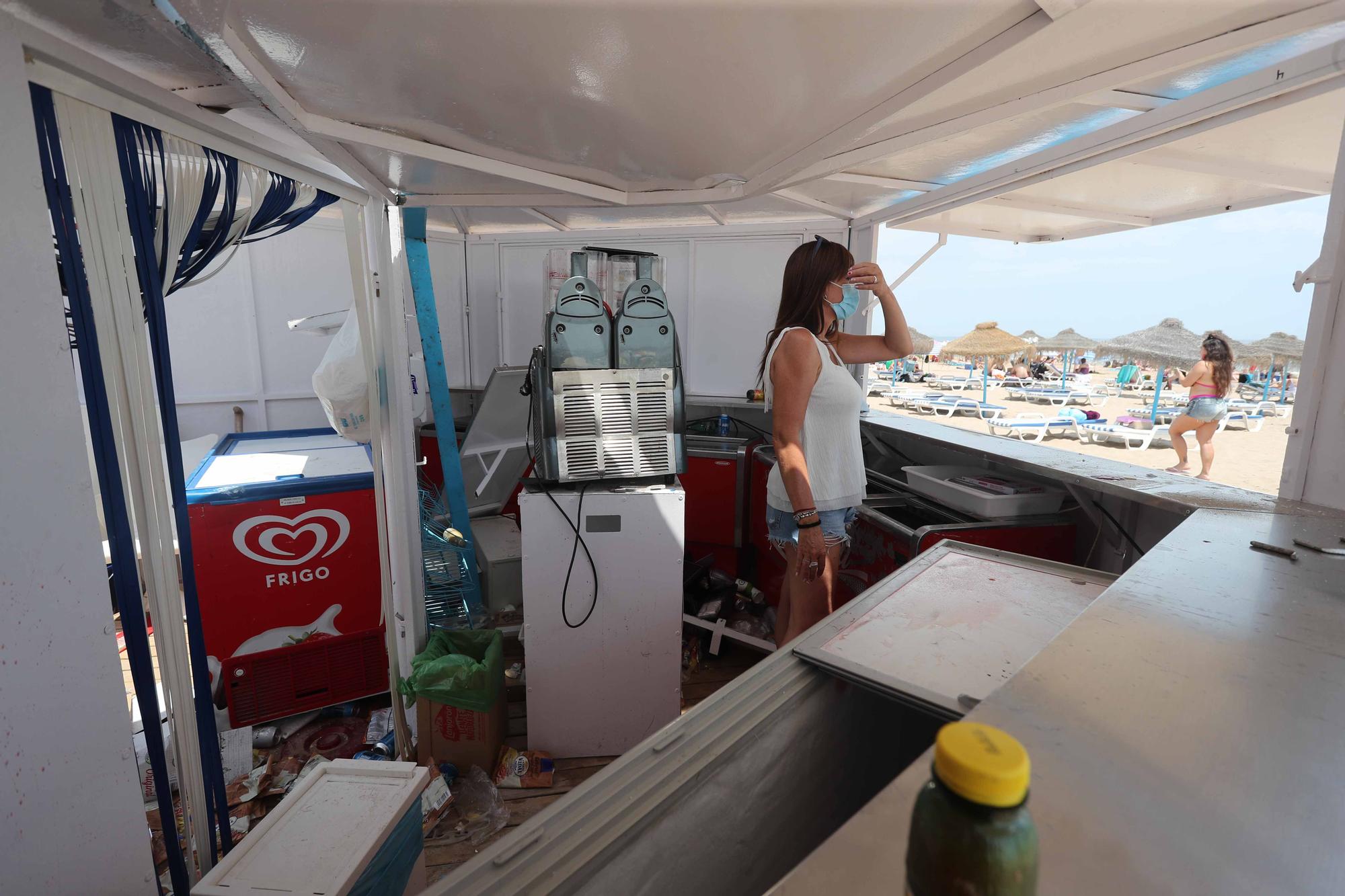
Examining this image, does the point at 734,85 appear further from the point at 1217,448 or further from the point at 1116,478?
the point at 1217,448

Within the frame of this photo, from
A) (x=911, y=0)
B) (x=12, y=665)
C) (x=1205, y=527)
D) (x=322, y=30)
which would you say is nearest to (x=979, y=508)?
(x=1205, y=527)

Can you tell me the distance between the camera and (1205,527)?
4.75 feet

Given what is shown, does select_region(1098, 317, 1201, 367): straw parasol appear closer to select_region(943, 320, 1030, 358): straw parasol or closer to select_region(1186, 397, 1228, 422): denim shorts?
select_region(943, 320, 1030, 358): straw parasol

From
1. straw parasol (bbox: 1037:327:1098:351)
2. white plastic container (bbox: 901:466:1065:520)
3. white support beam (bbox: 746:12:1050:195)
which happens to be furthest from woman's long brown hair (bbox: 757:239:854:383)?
straw parasol (bbox: 1037:327:1098:351)

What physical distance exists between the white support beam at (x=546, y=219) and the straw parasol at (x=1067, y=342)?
14.4 metres

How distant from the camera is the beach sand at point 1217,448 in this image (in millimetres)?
7703

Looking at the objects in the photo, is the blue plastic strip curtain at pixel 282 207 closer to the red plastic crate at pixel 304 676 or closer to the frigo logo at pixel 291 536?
the frigo logo at pixel 291 536

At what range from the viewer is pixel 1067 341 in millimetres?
15727

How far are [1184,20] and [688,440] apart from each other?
2877 millimetres

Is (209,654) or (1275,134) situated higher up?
(1275,134)

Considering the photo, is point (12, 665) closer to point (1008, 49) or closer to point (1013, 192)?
point (1008, 49)

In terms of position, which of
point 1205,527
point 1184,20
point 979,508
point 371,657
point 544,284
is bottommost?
point 371,657

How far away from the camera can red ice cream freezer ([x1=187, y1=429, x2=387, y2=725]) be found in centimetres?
246

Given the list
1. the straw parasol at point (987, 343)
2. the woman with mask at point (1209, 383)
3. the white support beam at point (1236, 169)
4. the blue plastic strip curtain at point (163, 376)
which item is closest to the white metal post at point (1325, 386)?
the white support beam at point (1236, 169)
